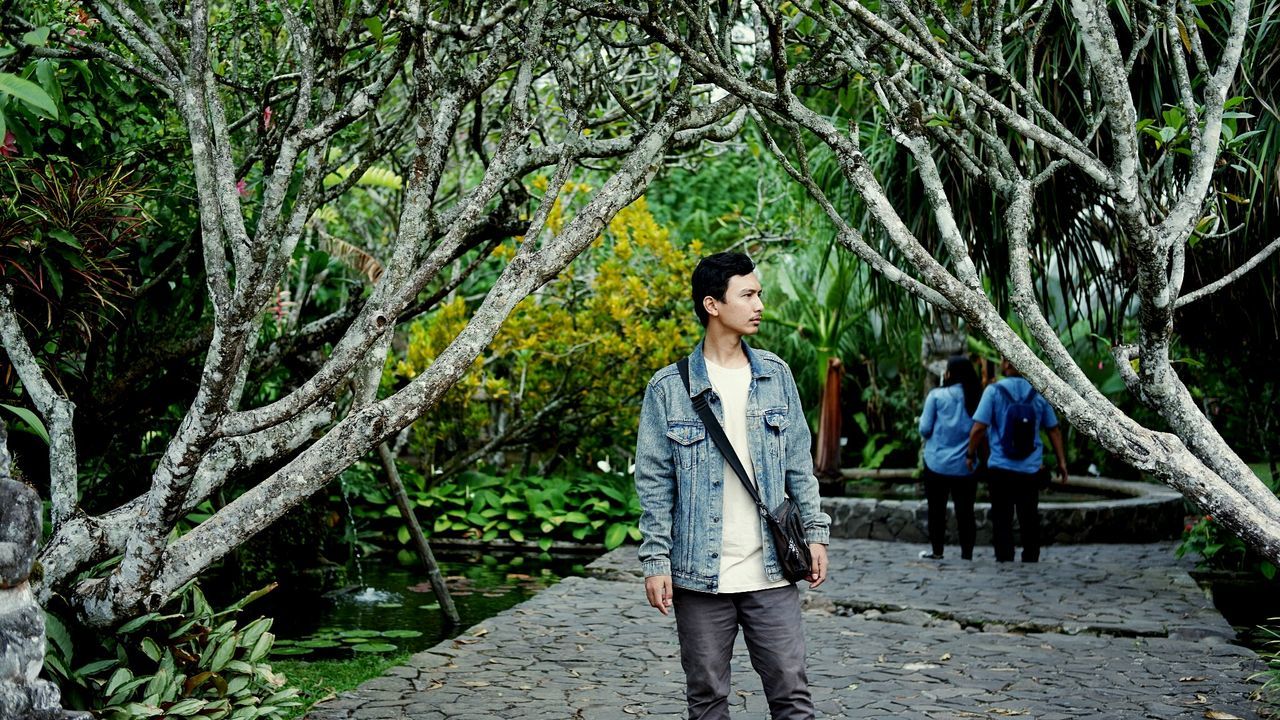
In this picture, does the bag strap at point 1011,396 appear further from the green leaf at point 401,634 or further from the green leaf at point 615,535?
the green leaf at point 401,634

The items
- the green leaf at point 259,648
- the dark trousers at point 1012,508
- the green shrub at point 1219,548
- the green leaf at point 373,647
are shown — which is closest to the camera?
the green leaf at point 259,648

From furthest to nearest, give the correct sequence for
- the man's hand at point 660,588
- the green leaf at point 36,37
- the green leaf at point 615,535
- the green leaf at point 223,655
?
the green leaf at point 615,535 < the green leaf at point 223,655 < the man's hand at point 660,588 < the green leaf at point 36,37

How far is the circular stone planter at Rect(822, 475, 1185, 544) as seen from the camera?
11.3m

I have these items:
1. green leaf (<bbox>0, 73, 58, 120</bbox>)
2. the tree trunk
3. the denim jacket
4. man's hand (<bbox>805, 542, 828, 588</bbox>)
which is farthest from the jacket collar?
the tree trunk

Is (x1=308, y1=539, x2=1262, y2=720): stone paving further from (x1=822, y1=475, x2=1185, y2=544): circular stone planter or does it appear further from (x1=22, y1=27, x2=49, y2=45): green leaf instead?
(x1=22, y1=27, x2=49, y2=45): green leaf

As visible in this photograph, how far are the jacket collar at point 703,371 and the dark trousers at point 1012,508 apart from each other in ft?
19.4

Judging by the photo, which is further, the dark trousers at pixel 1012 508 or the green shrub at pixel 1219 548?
the dark trousers at pixel 1012 508

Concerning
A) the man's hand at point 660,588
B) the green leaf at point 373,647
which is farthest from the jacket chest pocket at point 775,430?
Result: the green leaf at point 373,647

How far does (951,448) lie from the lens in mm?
9734

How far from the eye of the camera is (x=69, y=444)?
444 cm

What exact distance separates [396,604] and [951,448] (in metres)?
4.55

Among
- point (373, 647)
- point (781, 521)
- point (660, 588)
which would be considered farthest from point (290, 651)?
point (781, 521)

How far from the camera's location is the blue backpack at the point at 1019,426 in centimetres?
921

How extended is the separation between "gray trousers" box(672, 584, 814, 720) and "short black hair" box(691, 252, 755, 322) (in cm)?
92
